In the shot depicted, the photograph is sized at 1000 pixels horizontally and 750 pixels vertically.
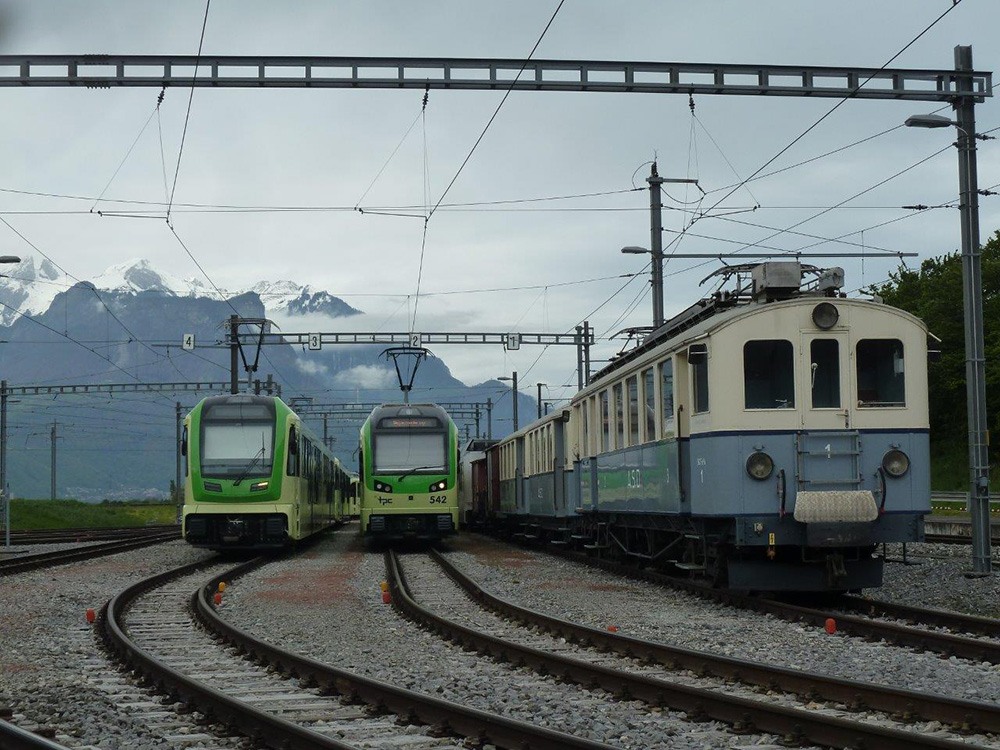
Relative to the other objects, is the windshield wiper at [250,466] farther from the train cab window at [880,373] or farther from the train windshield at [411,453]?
the train cab window at [880,373]

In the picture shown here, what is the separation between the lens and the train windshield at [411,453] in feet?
92.2

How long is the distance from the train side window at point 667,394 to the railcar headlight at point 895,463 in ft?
8.49

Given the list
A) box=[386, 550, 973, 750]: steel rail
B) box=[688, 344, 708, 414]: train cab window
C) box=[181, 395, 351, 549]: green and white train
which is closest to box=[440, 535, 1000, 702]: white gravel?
box=[386, 550, 973, 750]: steel rail

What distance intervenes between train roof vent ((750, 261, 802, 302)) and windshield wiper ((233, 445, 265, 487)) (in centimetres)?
1268

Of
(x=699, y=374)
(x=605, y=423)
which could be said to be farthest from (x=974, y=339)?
(x=605, y=423)

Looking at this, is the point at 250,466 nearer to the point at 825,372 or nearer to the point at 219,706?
the point at 825,372

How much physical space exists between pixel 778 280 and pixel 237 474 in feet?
43.6

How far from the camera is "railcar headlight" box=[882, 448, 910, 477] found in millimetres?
13594

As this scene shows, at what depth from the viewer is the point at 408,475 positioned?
28.0 meters

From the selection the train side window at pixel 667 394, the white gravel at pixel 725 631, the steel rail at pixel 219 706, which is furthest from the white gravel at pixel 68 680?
the train side window at pixel 667 394

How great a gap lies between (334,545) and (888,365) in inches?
871

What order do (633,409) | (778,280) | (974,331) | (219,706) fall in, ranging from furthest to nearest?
→ (633,409), (974,331), (778,280), (219,706)

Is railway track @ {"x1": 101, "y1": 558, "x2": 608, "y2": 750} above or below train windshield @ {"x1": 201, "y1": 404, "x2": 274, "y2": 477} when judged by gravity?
below

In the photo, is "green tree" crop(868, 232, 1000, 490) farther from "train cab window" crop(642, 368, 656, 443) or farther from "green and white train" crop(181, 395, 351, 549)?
"train cab window" crop(642, 368, 656, 443)
